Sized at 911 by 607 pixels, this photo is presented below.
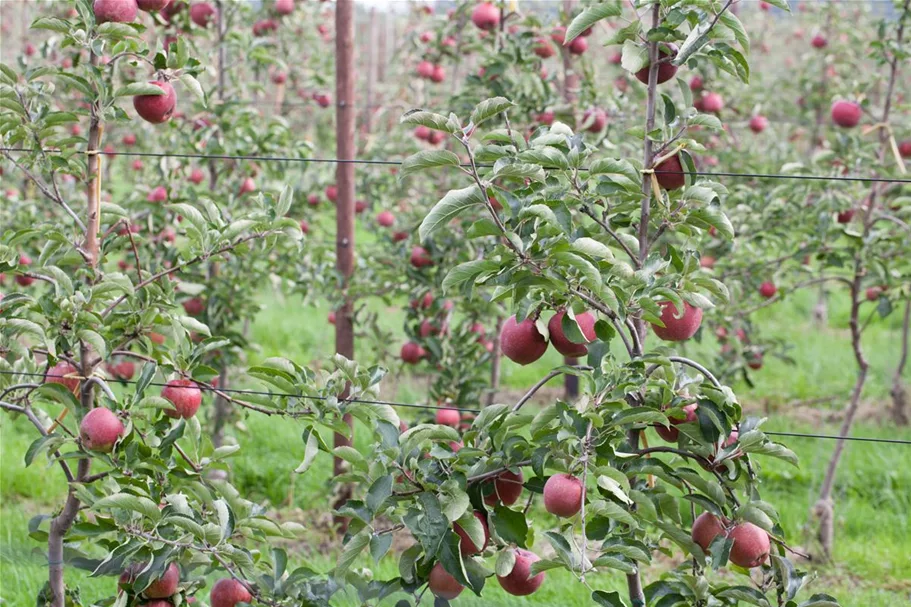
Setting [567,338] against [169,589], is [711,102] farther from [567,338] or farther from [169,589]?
[169,589]

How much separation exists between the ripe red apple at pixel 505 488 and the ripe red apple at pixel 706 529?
320 mm

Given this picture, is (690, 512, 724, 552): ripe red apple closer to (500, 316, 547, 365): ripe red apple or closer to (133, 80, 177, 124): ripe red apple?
(500, 316, 547, 365): ripe red apple

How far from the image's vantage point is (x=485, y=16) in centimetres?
399

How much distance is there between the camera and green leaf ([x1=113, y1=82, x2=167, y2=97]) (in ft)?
6.54

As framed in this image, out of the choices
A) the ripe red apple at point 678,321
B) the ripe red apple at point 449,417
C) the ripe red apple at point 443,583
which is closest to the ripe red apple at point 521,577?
the ripe red apple at point 443,583

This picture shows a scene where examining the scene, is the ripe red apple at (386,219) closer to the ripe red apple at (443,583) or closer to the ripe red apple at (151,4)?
the ripe red apple at (151,4)

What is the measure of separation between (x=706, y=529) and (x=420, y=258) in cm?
210

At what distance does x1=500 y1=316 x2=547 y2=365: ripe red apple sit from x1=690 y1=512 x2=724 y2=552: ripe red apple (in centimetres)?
41

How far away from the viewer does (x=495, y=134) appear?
1.70 meters

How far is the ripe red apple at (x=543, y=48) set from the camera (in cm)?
376

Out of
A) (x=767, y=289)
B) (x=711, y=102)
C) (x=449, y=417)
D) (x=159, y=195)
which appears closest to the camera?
(x=449, y=417)

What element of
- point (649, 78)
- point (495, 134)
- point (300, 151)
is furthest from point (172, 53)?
point (300, 151)

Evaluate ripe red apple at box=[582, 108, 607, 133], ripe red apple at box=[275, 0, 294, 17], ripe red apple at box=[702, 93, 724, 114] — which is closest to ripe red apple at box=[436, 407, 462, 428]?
ripe red apple at box=[582, 108, 607, 133]

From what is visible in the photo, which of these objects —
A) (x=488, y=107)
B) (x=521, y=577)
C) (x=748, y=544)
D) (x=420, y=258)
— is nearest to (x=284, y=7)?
(x=420, y=258)
